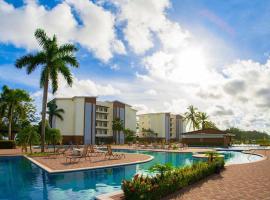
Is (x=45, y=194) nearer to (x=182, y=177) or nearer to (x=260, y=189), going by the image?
(x=182, y=177)

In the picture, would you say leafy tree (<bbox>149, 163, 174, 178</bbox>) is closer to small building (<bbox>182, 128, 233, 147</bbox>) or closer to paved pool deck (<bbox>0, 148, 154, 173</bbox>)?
paved pool deck (<bbox>0, 148, 154, 173</bbox>)

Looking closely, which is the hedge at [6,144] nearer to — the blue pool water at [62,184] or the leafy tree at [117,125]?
the blue pool water at [62,184]

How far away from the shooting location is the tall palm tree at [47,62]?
2694cm

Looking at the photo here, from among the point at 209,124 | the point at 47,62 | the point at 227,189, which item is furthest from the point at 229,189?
the point at 209,124

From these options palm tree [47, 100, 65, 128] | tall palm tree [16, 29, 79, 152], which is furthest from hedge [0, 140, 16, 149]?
palm tree [47, 100, 65, 128]

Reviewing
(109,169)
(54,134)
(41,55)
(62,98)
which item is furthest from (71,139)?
(109,169)

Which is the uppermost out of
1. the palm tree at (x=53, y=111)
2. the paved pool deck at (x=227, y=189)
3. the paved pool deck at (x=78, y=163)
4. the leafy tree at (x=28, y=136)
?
the palm tree at (x=53, y=111)

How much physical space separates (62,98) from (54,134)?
120 ft

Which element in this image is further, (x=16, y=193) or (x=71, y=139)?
(x=71, y=139)

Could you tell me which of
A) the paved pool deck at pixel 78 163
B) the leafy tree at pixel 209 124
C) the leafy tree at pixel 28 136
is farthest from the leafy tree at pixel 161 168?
the leafy tree at pixel 209 124

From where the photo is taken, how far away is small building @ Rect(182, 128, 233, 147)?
180 feet

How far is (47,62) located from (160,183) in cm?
2150

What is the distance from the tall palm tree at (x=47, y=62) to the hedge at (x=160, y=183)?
18.6 m

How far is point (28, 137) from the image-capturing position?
28.0 metres
